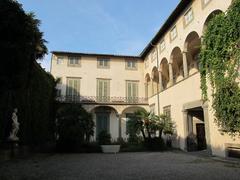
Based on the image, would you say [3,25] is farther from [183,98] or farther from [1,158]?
[183,98]

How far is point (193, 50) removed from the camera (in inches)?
654

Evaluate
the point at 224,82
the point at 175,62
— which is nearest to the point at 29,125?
the point at 224,82

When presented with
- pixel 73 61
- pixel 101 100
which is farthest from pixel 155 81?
pixel 73 61

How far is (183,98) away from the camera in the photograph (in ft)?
48.2

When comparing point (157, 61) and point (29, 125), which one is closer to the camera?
point (29, 125)

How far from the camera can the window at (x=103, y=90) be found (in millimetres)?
22609

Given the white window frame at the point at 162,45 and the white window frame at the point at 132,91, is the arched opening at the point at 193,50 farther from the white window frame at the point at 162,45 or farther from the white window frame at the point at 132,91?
the white window frame at the point at 132,91

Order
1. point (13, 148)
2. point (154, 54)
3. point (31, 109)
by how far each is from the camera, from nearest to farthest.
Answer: point (13, 148) → point (31, 109) → point (154, 54)

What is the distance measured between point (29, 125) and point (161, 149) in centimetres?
820

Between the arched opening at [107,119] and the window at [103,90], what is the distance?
33.6 inches

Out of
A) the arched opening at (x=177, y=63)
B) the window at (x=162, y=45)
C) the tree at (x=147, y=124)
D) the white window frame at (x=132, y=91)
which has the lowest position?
the tree at (x=147, y=124)

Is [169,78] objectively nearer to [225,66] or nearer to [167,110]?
[167,110]

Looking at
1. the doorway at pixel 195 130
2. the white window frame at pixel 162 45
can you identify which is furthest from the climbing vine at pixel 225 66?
the white window frame at pixel 162 45

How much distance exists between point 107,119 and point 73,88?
4.31 m
